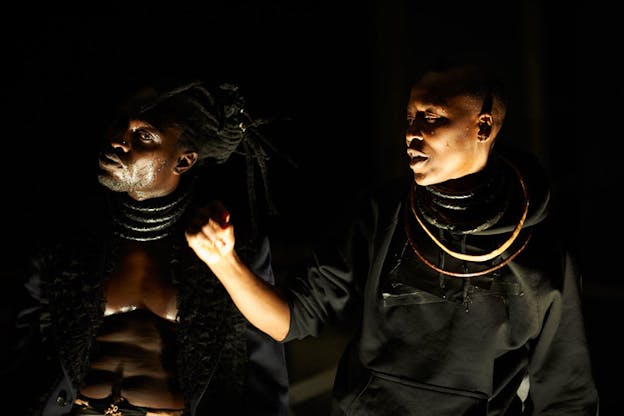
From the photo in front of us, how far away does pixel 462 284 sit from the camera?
5.98 ft

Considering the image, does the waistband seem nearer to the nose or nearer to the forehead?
the nose

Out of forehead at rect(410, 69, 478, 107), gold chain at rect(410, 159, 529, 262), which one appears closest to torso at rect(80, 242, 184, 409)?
gold chain at rect(410, 159, 529, 262)

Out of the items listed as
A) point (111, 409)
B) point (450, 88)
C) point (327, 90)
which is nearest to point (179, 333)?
point (111, 409)

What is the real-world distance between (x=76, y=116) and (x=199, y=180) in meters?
0.96

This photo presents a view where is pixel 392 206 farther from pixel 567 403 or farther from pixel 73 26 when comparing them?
pixel 73 26

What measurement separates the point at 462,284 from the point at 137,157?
3.63ft

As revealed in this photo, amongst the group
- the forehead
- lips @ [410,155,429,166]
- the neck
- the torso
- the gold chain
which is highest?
the forehead

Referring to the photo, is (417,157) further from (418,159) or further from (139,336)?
(139,336)

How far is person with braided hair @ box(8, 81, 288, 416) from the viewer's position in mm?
2006

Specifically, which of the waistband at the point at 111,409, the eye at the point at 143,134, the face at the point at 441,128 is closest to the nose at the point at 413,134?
the face at the point at 441,128

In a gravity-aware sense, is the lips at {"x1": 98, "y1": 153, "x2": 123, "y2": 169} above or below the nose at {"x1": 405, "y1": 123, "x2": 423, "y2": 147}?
above

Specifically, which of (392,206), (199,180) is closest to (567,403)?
(392,206)

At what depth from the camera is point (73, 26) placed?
2904mm

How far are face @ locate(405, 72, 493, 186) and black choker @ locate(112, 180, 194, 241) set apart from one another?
0.87 metres
